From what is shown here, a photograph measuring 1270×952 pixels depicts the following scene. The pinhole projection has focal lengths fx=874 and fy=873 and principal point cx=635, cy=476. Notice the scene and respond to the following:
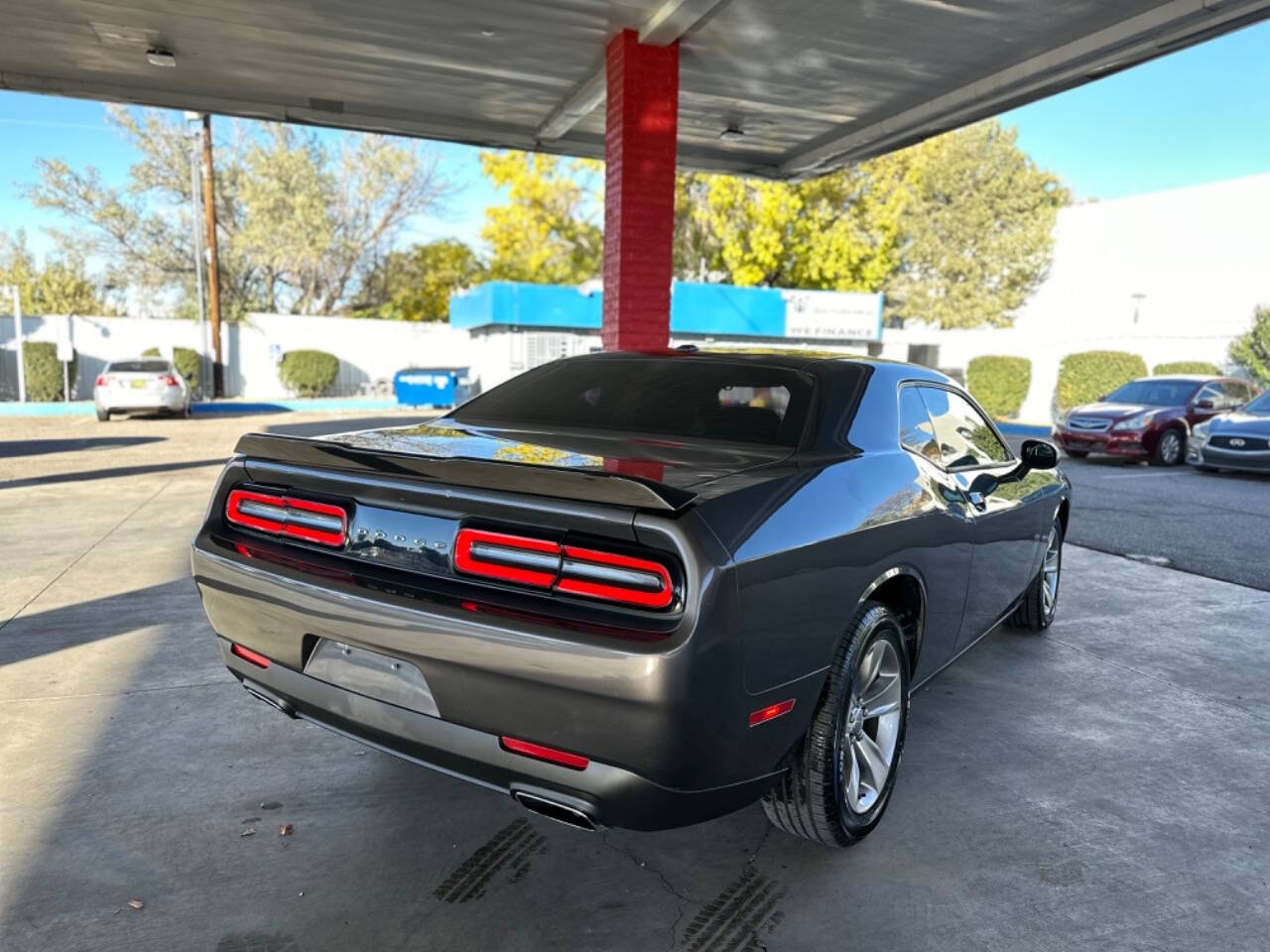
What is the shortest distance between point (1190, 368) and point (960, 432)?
74.0 feet

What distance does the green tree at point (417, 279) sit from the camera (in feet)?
126

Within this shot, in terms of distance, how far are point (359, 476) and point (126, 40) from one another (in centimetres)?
844

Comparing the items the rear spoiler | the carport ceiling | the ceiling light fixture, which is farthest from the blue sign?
the rear spoiler

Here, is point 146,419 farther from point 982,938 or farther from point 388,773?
point 982,938

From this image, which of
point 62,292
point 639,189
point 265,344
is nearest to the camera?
point 639,189

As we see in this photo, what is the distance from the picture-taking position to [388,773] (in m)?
3.01

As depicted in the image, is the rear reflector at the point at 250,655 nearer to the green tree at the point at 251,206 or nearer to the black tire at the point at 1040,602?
the black tire at the point at 1040,602

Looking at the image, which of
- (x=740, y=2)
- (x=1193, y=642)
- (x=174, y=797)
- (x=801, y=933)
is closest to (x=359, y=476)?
(x=174, y=797)

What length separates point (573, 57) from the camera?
8492 millimetres

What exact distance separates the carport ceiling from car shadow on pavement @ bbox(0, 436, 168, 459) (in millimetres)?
5154

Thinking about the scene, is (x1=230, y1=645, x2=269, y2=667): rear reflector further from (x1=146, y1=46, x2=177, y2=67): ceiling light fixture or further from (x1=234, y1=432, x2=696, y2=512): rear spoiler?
(x1=146, y1=46, x2=177, y2=67): ceiling light fixture

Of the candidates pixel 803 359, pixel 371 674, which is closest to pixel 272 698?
pixel 371 674

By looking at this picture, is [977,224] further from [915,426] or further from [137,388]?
[915,426]

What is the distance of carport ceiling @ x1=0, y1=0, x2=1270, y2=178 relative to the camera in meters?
7.35
